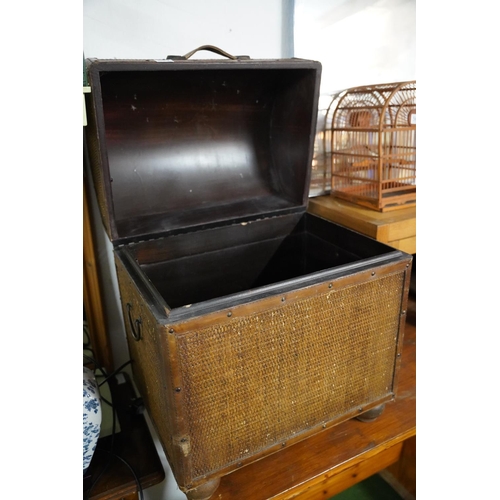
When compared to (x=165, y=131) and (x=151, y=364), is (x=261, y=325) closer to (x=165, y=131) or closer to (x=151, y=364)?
(x=151, y=364)

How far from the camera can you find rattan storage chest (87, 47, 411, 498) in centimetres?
87

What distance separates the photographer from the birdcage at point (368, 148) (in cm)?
149

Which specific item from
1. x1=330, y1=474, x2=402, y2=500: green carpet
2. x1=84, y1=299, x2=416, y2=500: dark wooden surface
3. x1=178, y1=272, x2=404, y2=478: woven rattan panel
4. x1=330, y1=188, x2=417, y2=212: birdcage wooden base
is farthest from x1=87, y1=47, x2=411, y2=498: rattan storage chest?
x1=330, y1=474, x2=402, y2=500: green carpet

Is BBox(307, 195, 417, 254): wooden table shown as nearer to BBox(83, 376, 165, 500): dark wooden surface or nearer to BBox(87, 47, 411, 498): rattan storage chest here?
BBox(87, 47, 411, 498): rattan storage chest

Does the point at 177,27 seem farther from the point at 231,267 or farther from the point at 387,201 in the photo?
the point at 387,201

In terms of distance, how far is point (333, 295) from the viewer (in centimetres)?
96

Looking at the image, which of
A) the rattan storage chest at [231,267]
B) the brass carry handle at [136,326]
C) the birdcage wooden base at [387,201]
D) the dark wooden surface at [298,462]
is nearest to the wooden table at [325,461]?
the dark wooden surface at [298,462]

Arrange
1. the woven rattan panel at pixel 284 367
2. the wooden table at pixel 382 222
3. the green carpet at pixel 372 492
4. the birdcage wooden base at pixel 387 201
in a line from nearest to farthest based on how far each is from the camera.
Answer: the woven rattan panel at pixel 284 367 → the wooden table at pixel 382 222 → the birdcage wooden base at pixel 387 201 → the green carpet at pixel 372 492

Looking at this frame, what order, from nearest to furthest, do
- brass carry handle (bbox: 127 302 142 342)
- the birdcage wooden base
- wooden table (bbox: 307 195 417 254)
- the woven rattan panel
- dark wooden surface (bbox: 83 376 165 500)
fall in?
the woven rattan panel
brass carry handle (bbox: 127 302 142 342)
dark wooden surface (bbox: 83 376 165 500)
wooden table (bbox: 307 195 417 254)
the birdcage wooden base

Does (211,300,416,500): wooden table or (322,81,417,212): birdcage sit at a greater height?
(322,81,417,212): birdcage

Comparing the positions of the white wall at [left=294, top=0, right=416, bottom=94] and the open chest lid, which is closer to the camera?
the open chest lid

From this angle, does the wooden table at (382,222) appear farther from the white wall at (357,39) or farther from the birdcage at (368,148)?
the white wall at (357,39)
